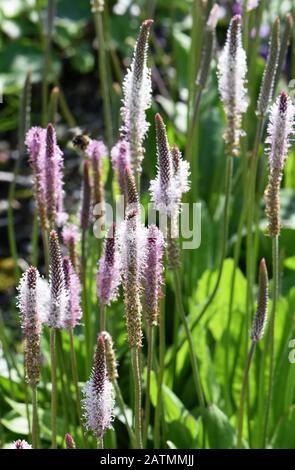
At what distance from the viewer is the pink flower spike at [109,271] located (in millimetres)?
1239

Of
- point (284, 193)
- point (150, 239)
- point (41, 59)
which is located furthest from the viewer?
point (41, 59)

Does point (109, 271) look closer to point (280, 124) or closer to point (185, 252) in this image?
point (280, 124)

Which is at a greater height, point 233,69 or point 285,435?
point 233,69

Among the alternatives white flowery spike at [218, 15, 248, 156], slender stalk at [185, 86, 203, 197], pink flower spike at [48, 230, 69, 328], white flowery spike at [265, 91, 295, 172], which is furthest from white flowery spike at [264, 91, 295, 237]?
slender stalk at [185, 86, 203, 197]

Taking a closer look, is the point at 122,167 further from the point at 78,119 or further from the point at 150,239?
the point at 78,119

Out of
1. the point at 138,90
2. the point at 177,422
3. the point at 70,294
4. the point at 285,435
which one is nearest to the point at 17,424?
the point at 177,422

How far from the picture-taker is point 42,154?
1.43 meters

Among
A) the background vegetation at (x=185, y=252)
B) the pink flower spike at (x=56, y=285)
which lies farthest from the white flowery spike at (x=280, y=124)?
the background vegetation at (x=185, y=252)

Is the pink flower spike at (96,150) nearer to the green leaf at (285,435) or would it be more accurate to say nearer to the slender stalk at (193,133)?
the slender stalk at (193,133)

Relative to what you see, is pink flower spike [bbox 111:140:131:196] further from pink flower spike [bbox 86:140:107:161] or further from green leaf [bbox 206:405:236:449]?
green leaf [bbox 206:405:236:449]

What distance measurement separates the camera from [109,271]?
129 centimetres
